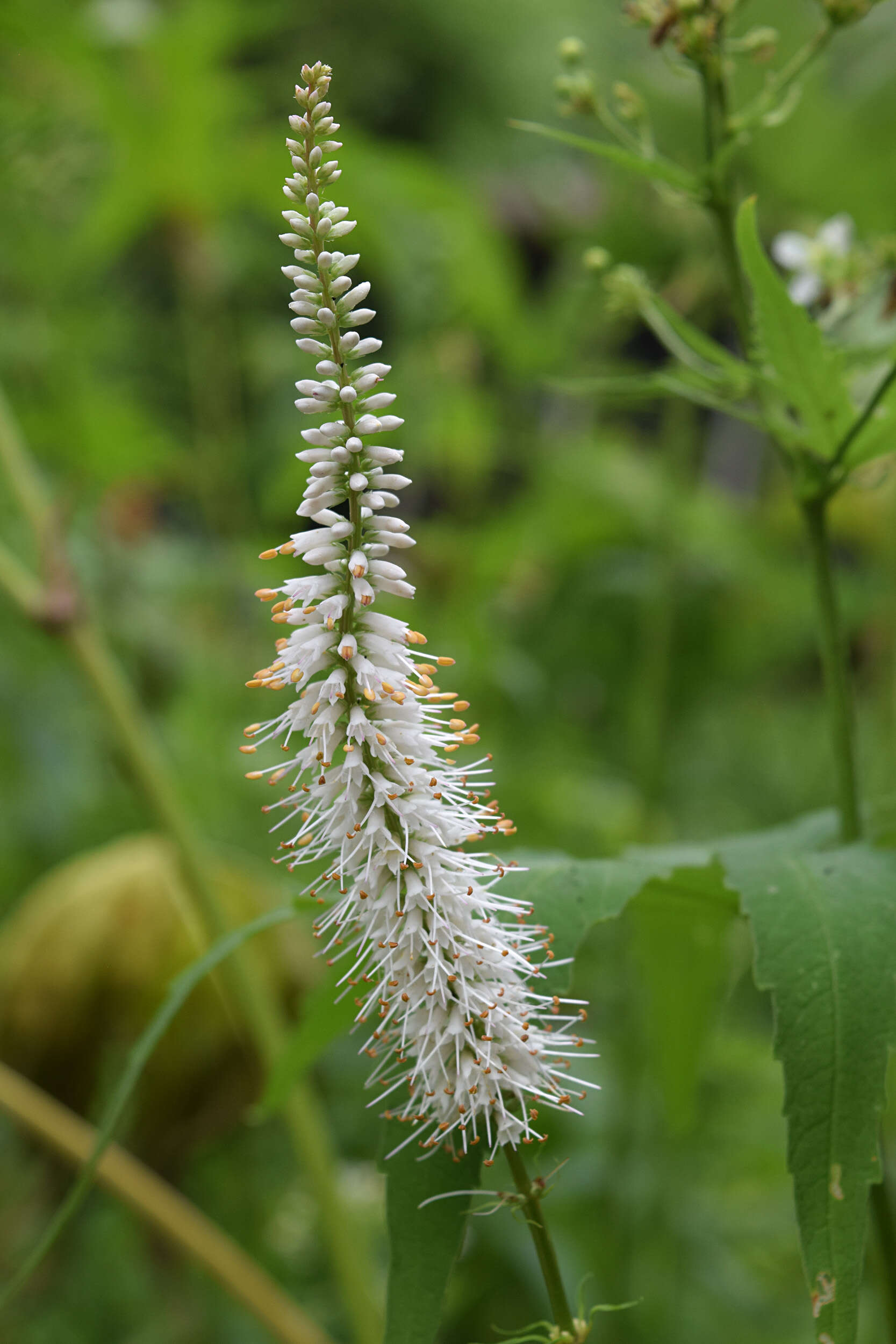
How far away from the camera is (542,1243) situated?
503 mm

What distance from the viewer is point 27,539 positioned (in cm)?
199

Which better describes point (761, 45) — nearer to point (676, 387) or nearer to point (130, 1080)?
point (676, 387)

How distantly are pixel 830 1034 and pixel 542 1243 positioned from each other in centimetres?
17

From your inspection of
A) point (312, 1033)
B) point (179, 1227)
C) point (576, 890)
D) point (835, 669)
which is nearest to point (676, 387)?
point (835, 669)

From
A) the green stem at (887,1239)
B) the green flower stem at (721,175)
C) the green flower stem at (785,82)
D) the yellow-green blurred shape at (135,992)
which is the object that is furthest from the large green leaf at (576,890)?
the yellow-green blurred shape at (135,992)

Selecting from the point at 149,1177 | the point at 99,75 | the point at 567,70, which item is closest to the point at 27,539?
the point at 99,75

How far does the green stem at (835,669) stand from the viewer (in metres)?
0.76

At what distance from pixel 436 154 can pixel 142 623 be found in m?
6.49

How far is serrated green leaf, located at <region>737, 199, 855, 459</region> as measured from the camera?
61 cm

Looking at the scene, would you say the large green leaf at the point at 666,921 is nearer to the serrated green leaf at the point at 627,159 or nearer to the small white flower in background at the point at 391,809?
the small white flower in background at the point at 391,809

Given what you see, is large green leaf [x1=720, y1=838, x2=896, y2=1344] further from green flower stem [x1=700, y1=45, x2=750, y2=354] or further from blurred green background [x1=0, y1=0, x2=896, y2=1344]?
blurred green background [x1=0, y1=0, x2=896, y2=1344]

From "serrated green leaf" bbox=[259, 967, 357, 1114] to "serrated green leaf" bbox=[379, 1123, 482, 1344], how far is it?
112mm

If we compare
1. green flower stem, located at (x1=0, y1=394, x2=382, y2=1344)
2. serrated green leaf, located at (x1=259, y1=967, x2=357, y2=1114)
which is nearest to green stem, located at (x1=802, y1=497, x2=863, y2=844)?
serrated green leaf, located at (x1=259, y1=967, x2=357, y2=1114)

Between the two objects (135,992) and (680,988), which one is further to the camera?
(135,992)
